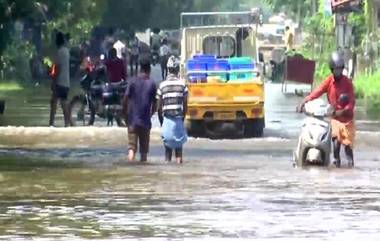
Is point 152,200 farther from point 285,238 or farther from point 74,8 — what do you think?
point 74,8

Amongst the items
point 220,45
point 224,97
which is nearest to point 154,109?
point 224,97

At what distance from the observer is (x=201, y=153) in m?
21.8

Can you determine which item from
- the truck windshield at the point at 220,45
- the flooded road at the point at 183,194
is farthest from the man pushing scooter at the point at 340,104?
the truck windshield at the point at 220,45

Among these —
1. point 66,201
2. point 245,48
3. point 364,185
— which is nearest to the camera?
point 66,201

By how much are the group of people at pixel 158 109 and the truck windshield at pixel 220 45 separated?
33.7ft

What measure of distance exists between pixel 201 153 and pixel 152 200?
687 centimetres

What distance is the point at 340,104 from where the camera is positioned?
1889 centimetres

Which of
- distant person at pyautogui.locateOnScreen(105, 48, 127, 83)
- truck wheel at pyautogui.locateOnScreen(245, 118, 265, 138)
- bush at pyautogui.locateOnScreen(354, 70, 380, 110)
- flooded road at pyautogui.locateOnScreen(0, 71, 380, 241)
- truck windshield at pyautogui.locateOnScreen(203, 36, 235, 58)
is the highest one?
truck windshield at pyautogui.locateOnScreen(203, 36, 235, 58)

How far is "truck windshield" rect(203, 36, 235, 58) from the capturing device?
30.1 meters

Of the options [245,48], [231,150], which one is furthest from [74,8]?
[231,150]

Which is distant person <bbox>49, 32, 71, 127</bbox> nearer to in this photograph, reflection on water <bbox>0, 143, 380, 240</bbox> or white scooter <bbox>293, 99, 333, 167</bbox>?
reflection on water <bbox>0, 143, 380, 240</bbox>

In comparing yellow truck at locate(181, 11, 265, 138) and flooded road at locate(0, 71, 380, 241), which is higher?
yellow truck at locate(181, 11, 265, 138)

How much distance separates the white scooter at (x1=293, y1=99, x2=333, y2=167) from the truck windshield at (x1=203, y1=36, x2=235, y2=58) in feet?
36.8

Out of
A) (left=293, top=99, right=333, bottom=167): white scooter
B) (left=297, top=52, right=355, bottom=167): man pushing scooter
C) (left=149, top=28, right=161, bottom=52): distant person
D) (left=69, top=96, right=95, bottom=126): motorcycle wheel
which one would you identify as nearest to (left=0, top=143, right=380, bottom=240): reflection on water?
(left=293, top=99, right=333, bottom=167): white scooter
